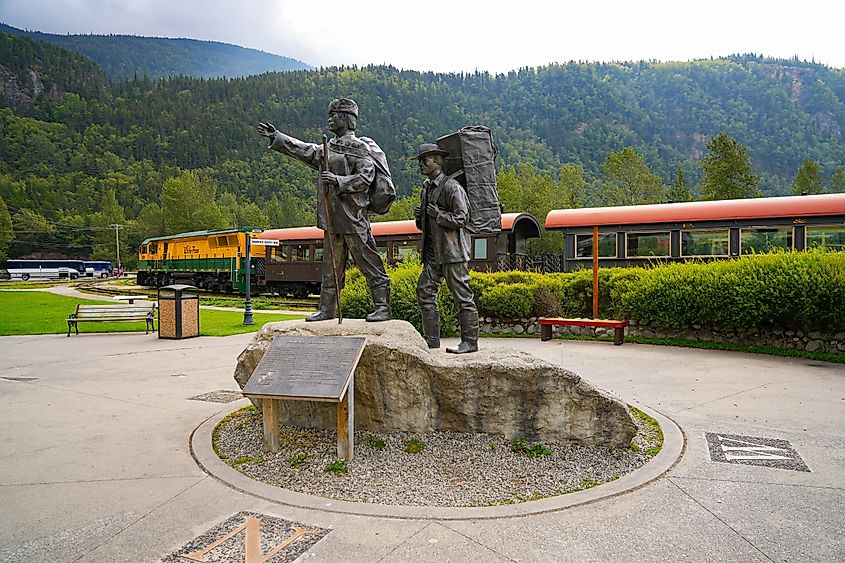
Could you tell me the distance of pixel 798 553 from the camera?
320 cm

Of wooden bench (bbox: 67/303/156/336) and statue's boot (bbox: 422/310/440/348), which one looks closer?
statue's boot (bbox: 422/310/440/348)

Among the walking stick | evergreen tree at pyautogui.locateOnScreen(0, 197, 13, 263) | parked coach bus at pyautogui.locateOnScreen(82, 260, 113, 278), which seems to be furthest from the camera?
parked coach bus at pyautogui.locateOnScreen(82, 260, 113, 278)

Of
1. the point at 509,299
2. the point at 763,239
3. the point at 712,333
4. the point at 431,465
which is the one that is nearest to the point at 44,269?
the point at 509,299

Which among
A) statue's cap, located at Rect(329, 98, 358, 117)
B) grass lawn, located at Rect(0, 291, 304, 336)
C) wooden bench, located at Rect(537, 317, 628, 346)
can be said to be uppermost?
statue's cap, located at Rect(329, 98, 358, 117)

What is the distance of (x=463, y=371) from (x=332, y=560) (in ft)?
7.55

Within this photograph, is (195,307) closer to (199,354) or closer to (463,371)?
(199,354)

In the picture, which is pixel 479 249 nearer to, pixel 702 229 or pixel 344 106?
pixel 702 229

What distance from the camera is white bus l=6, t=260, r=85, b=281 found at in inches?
2298

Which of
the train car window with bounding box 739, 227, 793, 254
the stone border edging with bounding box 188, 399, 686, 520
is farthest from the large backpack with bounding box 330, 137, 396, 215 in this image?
the train car window with bounding box 739, 227, 793, 254

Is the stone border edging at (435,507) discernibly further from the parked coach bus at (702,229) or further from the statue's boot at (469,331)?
the parked coach bus at (702,229)

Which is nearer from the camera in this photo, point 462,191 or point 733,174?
point 462,191

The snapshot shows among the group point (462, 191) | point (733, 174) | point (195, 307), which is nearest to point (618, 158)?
point (733, 174)

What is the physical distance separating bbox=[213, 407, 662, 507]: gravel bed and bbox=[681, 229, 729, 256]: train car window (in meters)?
13.5

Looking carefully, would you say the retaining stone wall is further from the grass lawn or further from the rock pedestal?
the rock pedestal
